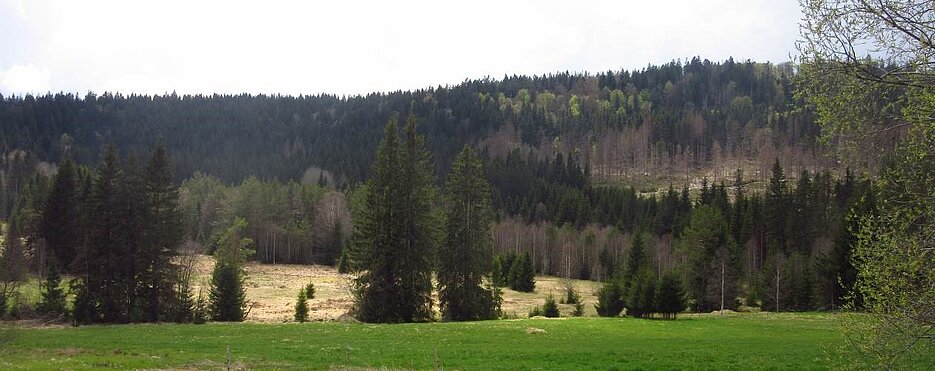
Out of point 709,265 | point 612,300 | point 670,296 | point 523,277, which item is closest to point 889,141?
point 670,296

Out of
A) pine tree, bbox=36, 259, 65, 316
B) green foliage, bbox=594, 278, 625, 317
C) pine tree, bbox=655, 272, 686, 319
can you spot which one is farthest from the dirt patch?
pine tree, bbox=36, 259, 65, 316

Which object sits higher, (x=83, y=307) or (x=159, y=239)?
(x=159, y=239)

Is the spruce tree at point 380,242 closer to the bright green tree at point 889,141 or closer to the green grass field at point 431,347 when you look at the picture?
the green grass field at point 431,347

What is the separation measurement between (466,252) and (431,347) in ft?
75.7

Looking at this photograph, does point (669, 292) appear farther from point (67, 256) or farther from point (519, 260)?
point (67, 256)

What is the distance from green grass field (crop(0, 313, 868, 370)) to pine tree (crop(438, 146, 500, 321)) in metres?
11.2

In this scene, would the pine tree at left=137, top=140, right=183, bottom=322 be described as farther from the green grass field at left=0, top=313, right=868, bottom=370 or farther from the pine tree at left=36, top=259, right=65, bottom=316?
the green grass field at left=0, top=313, right=868, bottom=370

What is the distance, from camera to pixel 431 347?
25125 millimetres

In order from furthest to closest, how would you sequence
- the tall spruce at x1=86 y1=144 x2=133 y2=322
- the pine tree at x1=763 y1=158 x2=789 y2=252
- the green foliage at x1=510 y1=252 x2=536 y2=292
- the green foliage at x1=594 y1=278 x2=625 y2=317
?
the pine tree at x1=763 y1=158 x2=789 y2=252 → the green foliage at x1=510 y1=252 x2=536 y2=292 → the green foliage at x1=594 y1=278 x2=625 y2=317 → the tall spruce at x1=86 y1=144 x2=133 y2=322

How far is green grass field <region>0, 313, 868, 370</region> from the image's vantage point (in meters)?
20.4

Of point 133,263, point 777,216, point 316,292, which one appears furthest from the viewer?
point 777,216

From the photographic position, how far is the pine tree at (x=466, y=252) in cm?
4753

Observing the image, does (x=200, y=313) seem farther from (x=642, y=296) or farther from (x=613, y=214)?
(x=613, y=214)

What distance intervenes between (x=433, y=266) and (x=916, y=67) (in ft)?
128
